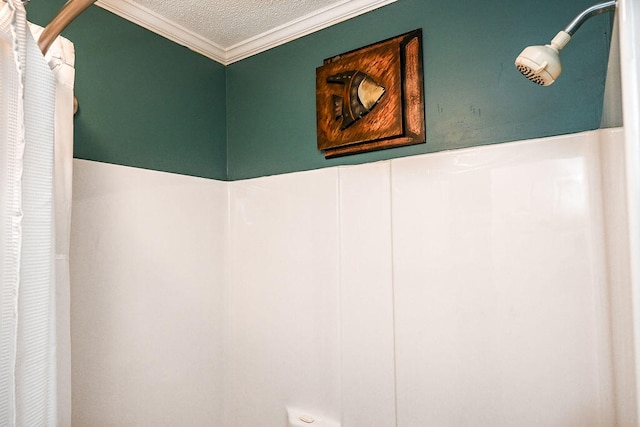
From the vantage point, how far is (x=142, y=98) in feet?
5.13

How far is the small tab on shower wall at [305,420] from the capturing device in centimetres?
147

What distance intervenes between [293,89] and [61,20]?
0.88m

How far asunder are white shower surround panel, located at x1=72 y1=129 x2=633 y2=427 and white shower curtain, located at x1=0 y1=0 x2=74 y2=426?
0.42 metres

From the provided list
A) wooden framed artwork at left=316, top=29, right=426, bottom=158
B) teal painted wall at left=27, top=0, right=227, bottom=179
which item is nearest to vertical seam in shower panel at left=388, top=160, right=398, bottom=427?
wooden framed artwork at left=316, top=29, right=426, bottom=158

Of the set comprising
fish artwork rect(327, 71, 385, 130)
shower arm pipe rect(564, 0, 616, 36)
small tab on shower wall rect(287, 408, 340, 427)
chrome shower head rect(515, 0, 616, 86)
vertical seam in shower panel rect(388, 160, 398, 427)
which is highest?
fish artwork rect(327, 71, 385, 130)

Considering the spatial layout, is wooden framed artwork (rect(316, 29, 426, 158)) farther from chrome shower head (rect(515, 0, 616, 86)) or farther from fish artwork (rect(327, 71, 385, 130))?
chrome shower head (rect(515, 0, 616, 86))

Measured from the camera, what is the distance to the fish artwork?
147cm

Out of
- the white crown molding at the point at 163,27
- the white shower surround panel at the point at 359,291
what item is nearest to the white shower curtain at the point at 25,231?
the white shower surround panel at the point at 359,291

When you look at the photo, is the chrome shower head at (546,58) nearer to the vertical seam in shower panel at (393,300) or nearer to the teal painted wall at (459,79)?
the teal painted wall at (459,79)

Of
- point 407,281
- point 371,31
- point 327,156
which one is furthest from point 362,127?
point 407,281

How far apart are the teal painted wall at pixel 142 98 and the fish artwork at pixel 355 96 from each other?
0.58 metres

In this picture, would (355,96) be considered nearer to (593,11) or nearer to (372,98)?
(372,98)

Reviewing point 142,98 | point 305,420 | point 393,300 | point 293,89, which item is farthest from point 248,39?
point 305,420

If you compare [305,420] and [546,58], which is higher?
[546,58]
